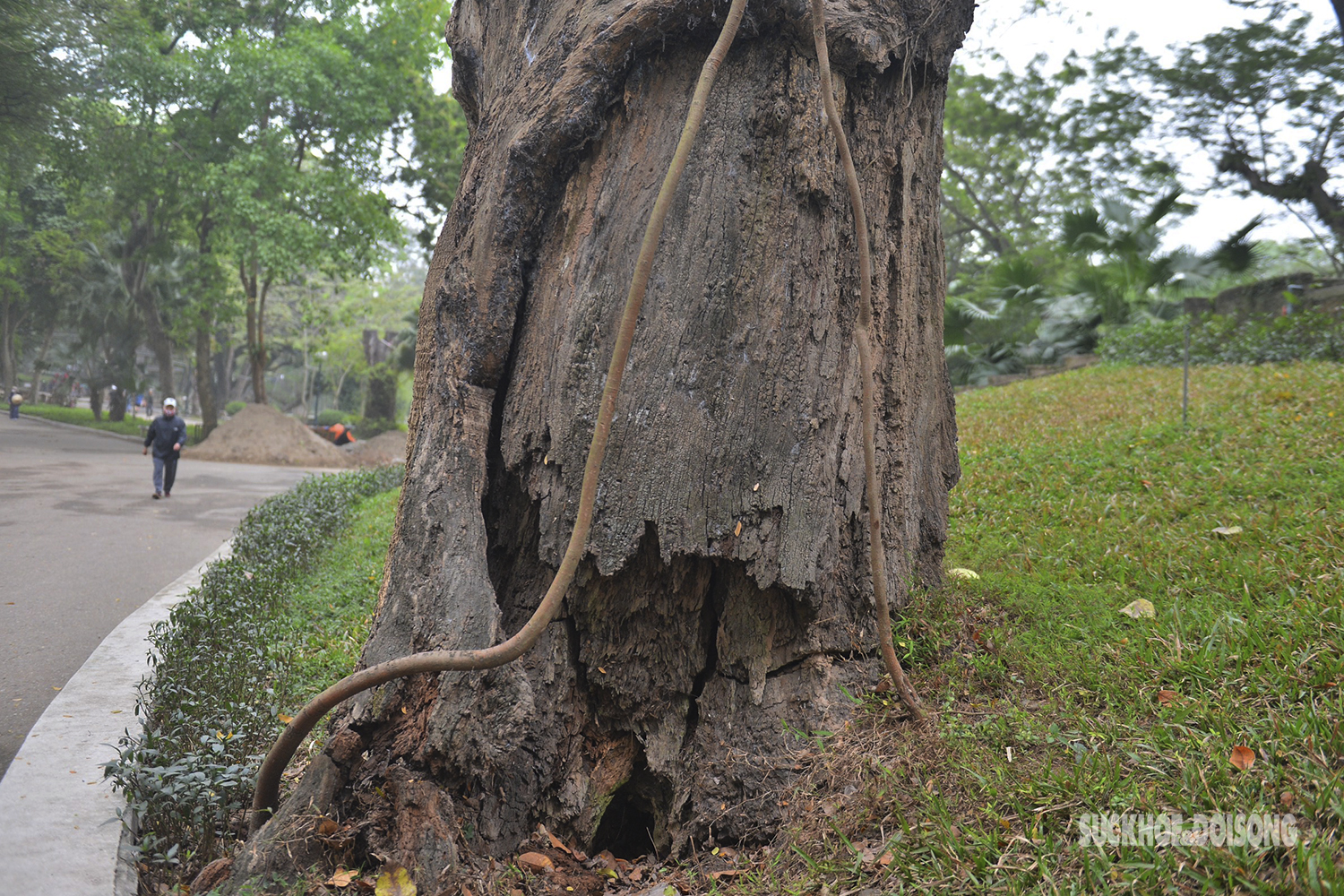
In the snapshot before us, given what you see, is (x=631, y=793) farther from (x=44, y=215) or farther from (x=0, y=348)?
(x=0, y=348)

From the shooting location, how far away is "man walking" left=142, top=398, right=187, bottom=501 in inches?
444

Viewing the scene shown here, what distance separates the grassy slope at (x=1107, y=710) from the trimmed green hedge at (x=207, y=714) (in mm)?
1933

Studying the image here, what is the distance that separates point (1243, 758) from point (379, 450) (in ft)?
74.3

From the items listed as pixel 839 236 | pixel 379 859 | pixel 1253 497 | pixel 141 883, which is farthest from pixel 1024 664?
pixel 141 883

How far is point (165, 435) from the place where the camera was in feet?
37.0

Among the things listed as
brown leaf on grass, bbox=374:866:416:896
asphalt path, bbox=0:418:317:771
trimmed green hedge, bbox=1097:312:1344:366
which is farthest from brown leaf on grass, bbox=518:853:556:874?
trimmed green hedge, bbox=1097:312:1344:366

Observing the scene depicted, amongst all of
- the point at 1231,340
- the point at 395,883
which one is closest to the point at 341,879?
the point at 395,883

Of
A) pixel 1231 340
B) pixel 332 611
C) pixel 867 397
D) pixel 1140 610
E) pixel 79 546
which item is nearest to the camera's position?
pixel 867 397

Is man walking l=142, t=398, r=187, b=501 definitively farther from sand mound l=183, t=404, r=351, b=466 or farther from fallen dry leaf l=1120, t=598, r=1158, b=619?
fallen dry leaf l=1120, t=598, r=1158, b=619

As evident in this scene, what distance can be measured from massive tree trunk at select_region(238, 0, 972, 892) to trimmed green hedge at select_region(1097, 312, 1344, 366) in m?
7.72

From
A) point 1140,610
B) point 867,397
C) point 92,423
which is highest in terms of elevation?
point 867,397

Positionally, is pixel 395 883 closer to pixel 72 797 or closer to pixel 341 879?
pixel 341 879

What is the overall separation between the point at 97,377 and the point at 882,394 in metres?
39.9

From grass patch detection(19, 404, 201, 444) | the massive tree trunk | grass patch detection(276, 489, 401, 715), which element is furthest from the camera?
grass patch detection(19, 404, 201, 444)
